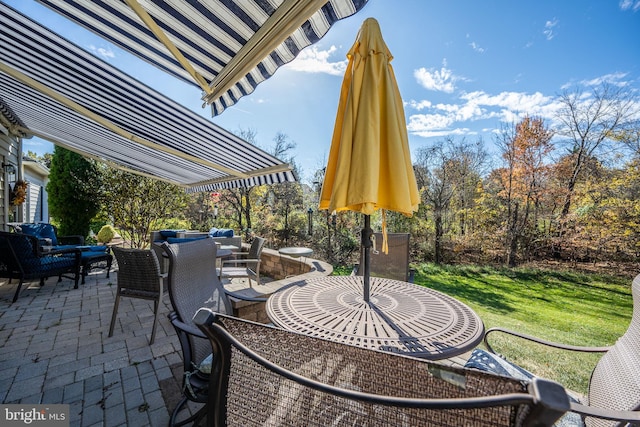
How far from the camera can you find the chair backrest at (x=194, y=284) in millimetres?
1908

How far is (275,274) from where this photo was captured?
6.87 m

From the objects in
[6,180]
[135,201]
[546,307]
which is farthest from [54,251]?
[546,307]

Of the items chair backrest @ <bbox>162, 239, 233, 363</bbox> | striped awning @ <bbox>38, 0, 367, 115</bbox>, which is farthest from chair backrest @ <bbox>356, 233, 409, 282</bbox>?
striped awning @ <bbox>38, 0, 367, 115</bbox>

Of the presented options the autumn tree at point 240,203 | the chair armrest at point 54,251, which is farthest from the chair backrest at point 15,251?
the autumn tree at point 240,203

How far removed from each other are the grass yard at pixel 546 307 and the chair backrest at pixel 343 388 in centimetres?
334

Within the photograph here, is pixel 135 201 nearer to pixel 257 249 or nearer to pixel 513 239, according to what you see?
pixel 257 249

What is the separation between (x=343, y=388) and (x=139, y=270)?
3566 mm

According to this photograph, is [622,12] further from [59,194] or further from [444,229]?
[59,194]

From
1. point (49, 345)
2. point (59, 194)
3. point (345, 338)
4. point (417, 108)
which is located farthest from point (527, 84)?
point (59, 194)

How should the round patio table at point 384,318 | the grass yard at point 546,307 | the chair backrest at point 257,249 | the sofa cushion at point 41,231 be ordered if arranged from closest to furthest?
Result: the round patio table at point 384,318, the grass yard at point 546,307, the chair backrest at point 257,249, the sofa cushion at point 41,231

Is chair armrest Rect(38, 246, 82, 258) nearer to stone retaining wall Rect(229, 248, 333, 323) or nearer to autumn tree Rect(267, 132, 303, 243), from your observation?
stone retaining wall Rect(229, 248, 333, 323)

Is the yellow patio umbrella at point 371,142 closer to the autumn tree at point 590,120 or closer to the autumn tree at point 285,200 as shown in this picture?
the autumn tree at point 285,200

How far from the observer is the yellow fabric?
5.16 ft

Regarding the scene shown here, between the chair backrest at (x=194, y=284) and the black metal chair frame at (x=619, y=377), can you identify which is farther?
the chair backrest at (x=194, y=284)
